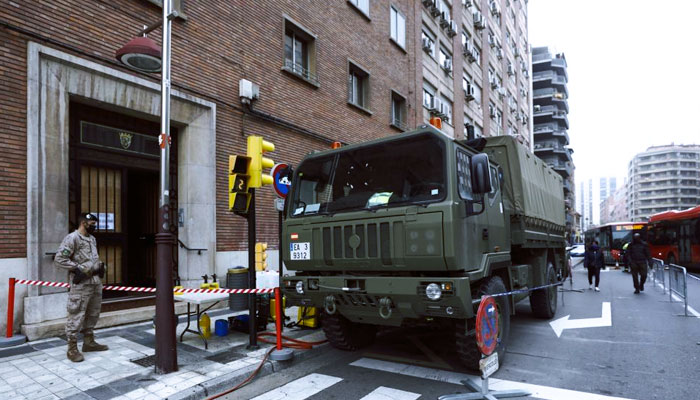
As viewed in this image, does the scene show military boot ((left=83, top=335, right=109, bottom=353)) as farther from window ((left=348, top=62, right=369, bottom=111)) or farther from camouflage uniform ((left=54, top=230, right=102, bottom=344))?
window ((left=348, top=62, right=369, bottom=111))

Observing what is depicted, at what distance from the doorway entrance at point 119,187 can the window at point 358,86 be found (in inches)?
294

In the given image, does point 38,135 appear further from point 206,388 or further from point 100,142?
point 206,388

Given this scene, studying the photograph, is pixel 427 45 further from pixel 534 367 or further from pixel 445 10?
pixel 534 367

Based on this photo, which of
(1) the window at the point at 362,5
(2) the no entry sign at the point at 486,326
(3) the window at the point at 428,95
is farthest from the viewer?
(3) the window at the point at 428,95

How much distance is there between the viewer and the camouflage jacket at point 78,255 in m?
5.58

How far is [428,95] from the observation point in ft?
70.3

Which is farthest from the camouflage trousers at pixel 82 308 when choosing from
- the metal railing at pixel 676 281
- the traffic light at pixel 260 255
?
the metal railing at pixel 676 281

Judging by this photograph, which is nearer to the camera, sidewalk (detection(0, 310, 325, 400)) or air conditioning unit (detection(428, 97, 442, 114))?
sidewalk (detection(0, 310, 325, 400))

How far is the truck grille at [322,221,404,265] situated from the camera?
4844mm

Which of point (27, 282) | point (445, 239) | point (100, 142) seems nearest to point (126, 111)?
point (100, 142)

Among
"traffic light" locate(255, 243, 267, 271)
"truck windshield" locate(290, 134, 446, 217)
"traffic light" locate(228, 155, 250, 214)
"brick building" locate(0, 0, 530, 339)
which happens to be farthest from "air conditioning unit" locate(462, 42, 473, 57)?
"traffic light" locate(228, 155, 250, 214)

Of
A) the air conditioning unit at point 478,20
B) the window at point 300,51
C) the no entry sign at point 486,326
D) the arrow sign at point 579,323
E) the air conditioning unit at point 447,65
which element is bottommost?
the arrow sign at point 579,323

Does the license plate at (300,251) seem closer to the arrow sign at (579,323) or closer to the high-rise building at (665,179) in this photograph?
the arrow sign at (579,323)

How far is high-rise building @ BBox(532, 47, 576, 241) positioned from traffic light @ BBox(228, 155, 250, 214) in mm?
66003
